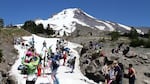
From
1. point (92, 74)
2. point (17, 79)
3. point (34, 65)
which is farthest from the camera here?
point (92, 74)

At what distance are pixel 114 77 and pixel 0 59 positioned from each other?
19.8m

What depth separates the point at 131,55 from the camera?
37.0 m

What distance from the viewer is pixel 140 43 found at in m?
58.7

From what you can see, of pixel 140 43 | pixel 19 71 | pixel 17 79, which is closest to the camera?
pixel 17 79

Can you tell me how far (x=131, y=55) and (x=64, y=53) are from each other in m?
5.95

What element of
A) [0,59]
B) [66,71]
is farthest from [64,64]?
[0,59]

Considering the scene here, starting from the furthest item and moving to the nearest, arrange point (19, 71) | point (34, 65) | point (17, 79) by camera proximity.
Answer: point (19, 71) < point (17, 79) < point (34, 65)

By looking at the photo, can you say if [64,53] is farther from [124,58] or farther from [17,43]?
[17,43]

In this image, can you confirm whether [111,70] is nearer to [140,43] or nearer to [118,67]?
[118,67]

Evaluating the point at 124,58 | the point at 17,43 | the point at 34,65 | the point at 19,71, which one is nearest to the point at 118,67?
the point at 34,65

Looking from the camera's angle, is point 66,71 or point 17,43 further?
point 17,43

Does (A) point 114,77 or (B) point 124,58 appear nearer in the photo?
(A) point 114,77

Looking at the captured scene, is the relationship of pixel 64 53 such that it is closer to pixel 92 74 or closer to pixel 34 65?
pixel 92 74

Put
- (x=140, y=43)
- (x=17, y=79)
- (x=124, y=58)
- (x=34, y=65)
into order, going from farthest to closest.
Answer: (x=140, y=43)
(x=124, y=58)
(x=17, y=79)
(x=34, y=65)
